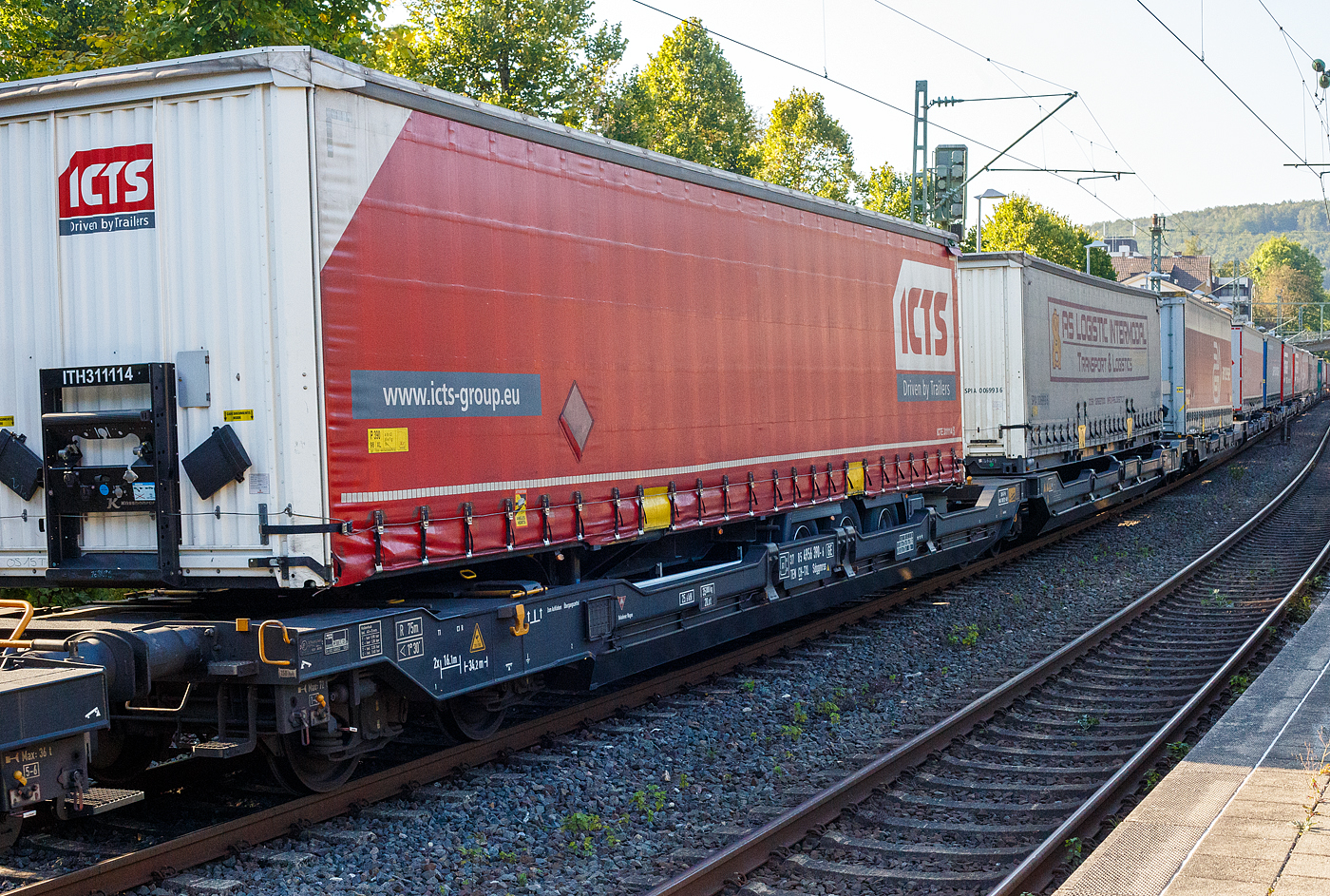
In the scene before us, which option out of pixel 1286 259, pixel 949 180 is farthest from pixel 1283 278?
pixel 949 180

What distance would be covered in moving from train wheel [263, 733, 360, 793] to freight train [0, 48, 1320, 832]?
19 millimetres

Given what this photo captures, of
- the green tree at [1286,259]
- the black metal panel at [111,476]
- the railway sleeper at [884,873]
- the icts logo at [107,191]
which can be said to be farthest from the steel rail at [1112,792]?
the green tree at [1286,259]

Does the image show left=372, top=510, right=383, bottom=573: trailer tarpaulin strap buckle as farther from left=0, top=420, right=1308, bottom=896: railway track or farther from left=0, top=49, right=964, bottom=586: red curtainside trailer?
left=0, top=420, right=1308, bottom=896: railway track

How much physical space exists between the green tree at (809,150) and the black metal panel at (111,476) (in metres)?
44.3

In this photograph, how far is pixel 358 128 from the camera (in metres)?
6.21

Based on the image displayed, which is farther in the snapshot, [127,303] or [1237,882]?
[127,303]

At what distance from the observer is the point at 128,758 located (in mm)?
6559

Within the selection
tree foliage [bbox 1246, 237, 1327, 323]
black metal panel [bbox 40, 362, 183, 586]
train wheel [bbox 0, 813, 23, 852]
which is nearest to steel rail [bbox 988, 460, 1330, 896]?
train wheel [bbox 0, 813, 23, 852]

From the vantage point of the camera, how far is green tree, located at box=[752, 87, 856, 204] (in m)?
48.6

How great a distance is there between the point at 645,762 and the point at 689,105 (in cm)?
3815

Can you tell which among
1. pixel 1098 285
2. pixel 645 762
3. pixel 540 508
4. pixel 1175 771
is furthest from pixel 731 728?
pixel 1098 285

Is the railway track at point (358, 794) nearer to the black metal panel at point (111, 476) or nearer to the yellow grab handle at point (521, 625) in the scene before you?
the yellow grab handle at point (521, 625)

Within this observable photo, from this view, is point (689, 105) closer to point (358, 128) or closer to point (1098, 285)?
point (1098, 285)

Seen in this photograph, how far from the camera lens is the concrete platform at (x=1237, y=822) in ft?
15.7
